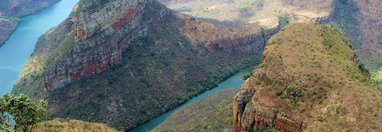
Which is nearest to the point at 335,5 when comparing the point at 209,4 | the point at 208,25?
the point at 208,25

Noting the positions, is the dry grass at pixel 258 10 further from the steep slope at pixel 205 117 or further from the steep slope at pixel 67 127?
the steep slope at pixel 67 127

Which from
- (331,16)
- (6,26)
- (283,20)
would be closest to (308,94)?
(331,16)

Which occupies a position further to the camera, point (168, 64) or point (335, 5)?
point (335, 5)

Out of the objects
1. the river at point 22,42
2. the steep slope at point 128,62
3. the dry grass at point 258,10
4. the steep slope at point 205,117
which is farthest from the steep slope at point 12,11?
the steep slope at point 205,117

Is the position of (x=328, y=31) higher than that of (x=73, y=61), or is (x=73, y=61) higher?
(x=328, y=31)

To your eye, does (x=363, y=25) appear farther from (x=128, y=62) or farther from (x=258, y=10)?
(x=128, y=62)

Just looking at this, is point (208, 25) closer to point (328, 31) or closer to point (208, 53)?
point (208, 53)

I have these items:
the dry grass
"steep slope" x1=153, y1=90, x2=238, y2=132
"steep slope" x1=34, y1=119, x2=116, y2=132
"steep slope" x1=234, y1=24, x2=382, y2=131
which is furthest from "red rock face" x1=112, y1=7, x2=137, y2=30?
"steep slope" x1=234, y1=24, x2=382, y2=131

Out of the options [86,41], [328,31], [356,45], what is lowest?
[356,45]
